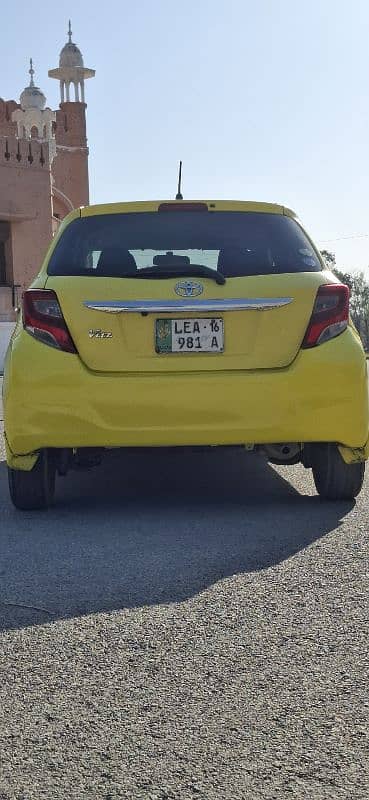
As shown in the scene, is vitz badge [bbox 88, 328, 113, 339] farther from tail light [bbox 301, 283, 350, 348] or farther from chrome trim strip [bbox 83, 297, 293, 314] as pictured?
tail light [bbox 301, 283, 350, 348]

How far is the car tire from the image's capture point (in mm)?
5625

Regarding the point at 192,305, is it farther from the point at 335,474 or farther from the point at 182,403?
the point at 335,474

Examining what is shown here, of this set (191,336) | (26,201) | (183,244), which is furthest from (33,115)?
(191,336)

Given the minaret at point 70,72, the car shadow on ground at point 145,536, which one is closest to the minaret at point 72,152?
the minaret at point 70,72

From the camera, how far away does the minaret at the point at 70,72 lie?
6831 centimetres

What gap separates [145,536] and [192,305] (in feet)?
3.48

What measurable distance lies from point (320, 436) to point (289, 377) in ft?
1.03

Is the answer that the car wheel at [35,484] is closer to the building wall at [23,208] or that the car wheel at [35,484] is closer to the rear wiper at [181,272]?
the rear wiper at [181,272]

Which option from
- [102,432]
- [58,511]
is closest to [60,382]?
[102,432]

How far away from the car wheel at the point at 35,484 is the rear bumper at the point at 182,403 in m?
0.22

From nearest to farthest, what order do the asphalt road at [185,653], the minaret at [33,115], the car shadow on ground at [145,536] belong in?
1. the asphalt road at [185,653]
2. the car shadow on ground at [145,536]
3. the minaret at [33,115]

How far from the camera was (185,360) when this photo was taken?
5227 mm

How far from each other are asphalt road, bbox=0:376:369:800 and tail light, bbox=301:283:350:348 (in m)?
0.83

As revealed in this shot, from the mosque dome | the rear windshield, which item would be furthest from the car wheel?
the mosque dome
